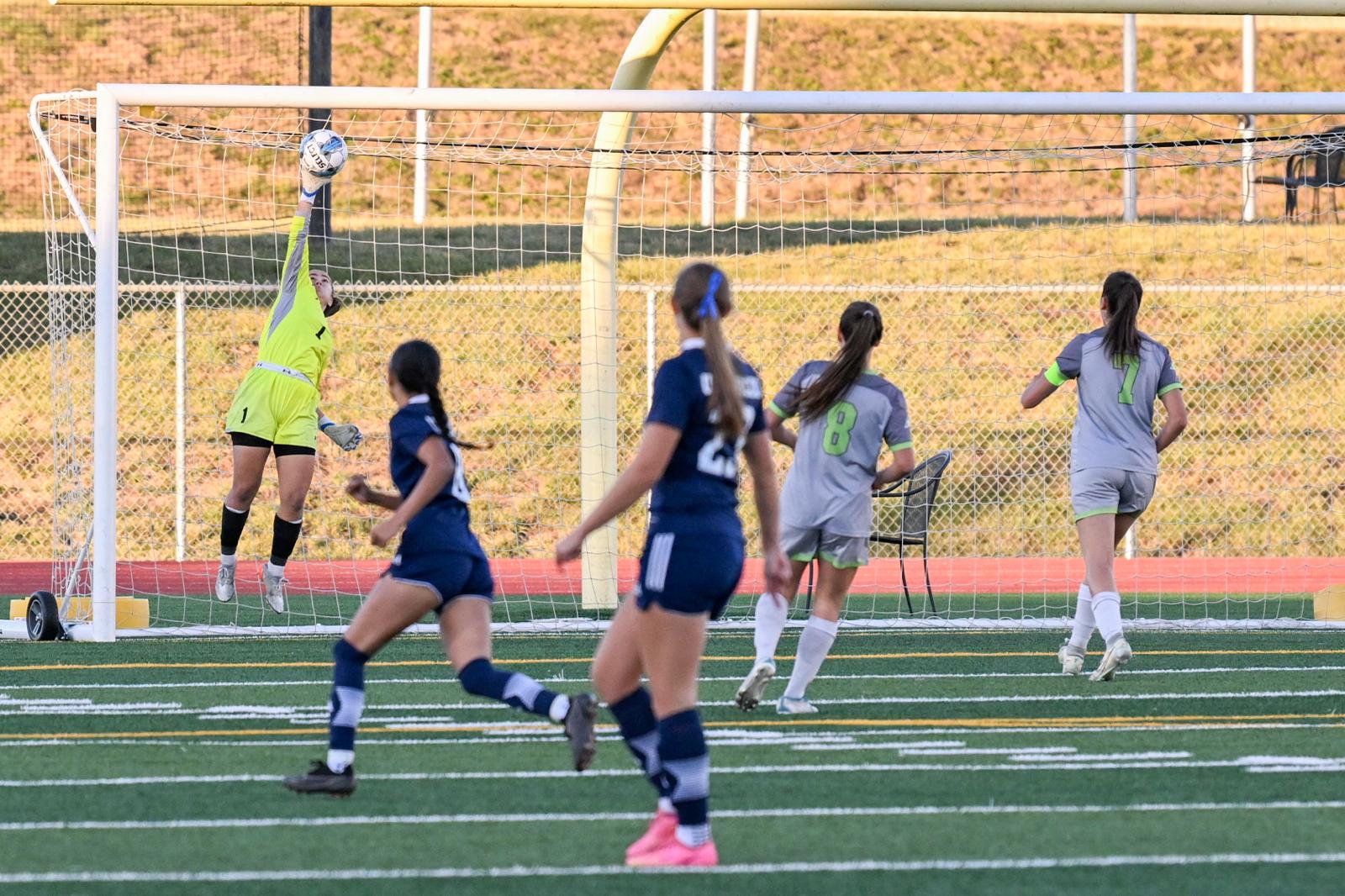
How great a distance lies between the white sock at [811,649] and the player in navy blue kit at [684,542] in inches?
117

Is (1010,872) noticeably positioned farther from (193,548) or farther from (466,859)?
(193,548)

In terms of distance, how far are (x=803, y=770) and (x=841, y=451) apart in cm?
181

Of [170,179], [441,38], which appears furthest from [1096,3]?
[441,38]

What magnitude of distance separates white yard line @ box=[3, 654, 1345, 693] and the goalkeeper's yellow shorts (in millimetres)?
2673

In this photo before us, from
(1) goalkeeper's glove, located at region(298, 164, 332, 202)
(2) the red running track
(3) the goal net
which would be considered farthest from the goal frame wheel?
(2) the red running track

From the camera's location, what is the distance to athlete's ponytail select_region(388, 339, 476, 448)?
22.5 ft

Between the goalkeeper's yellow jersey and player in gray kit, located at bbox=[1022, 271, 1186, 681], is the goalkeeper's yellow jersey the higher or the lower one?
the higher one

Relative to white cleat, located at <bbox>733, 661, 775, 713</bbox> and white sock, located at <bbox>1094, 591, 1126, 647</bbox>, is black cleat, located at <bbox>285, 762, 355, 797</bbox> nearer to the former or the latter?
white cleat, located at <bbox>733, 661, 775, 713</bbox>

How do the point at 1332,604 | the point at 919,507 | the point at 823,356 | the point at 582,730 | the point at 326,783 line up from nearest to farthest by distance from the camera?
the point at 582,730 → the point at 326,783 → the point at 1332,604 → the point at 919,507 → the point at 823,356

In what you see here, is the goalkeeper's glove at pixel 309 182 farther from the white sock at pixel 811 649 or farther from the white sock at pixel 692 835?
the white sock at pixel 692 835

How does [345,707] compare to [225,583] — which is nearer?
[345,707]

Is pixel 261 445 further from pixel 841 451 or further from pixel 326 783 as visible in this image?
pixel 326 783

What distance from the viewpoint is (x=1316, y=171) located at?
24.6 meters

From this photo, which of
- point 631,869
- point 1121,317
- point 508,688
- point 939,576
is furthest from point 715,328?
point 939,576
